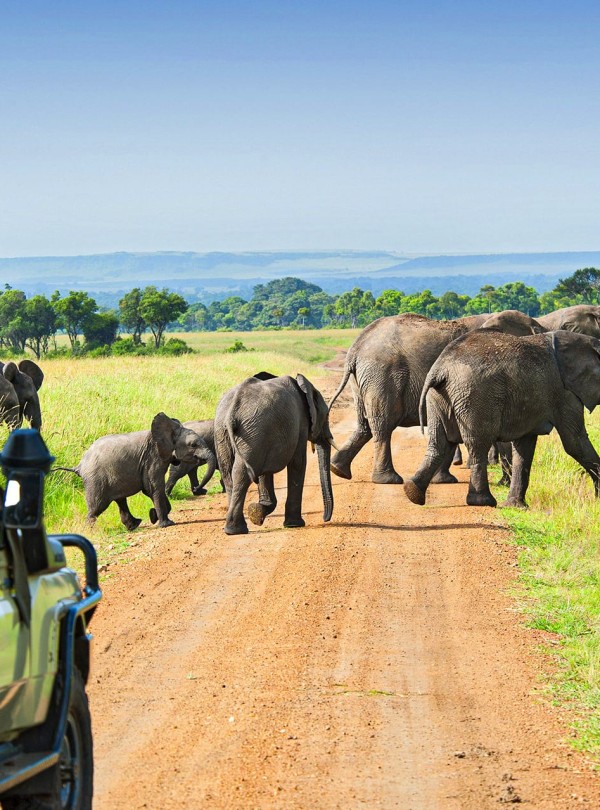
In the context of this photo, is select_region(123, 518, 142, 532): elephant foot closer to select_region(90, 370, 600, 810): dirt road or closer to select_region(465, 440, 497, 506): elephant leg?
select_region(90, 370, 600, 810): dirt road

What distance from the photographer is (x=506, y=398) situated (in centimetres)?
1345

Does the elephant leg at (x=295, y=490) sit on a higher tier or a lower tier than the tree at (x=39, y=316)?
higher

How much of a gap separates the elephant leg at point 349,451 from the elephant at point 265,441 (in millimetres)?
3649

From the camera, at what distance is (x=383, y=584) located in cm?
945

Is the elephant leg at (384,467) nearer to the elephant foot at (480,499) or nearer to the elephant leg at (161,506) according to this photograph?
the elephant foot at (480,499)

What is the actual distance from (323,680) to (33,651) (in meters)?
3.20

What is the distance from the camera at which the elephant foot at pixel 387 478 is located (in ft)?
51.4

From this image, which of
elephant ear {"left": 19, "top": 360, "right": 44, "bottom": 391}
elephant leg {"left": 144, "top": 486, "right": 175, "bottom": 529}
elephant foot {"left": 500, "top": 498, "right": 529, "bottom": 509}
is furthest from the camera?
elephant ear {"left": 19, "top": 360, "right": 44, "bottom": 391}

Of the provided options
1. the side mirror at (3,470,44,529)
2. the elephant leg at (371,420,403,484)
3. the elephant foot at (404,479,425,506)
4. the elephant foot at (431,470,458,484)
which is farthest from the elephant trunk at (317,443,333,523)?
the side mirror at (3,470,44,529)

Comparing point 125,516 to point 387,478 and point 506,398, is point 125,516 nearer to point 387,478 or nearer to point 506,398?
point 387,478

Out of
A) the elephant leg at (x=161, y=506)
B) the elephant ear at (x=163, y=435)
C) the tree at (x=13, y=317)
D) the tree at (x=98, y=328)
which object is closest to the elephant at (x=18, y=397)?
the elephant ear at (x=163, y=435)

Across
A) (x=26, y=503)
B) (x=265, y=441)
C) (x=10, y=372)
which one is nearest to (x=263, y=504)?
(x=265, y=441)

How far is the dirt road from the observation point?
5230 millimetres

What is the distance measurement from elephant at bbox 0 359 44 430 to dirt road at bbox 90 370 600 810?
19.8 feet
